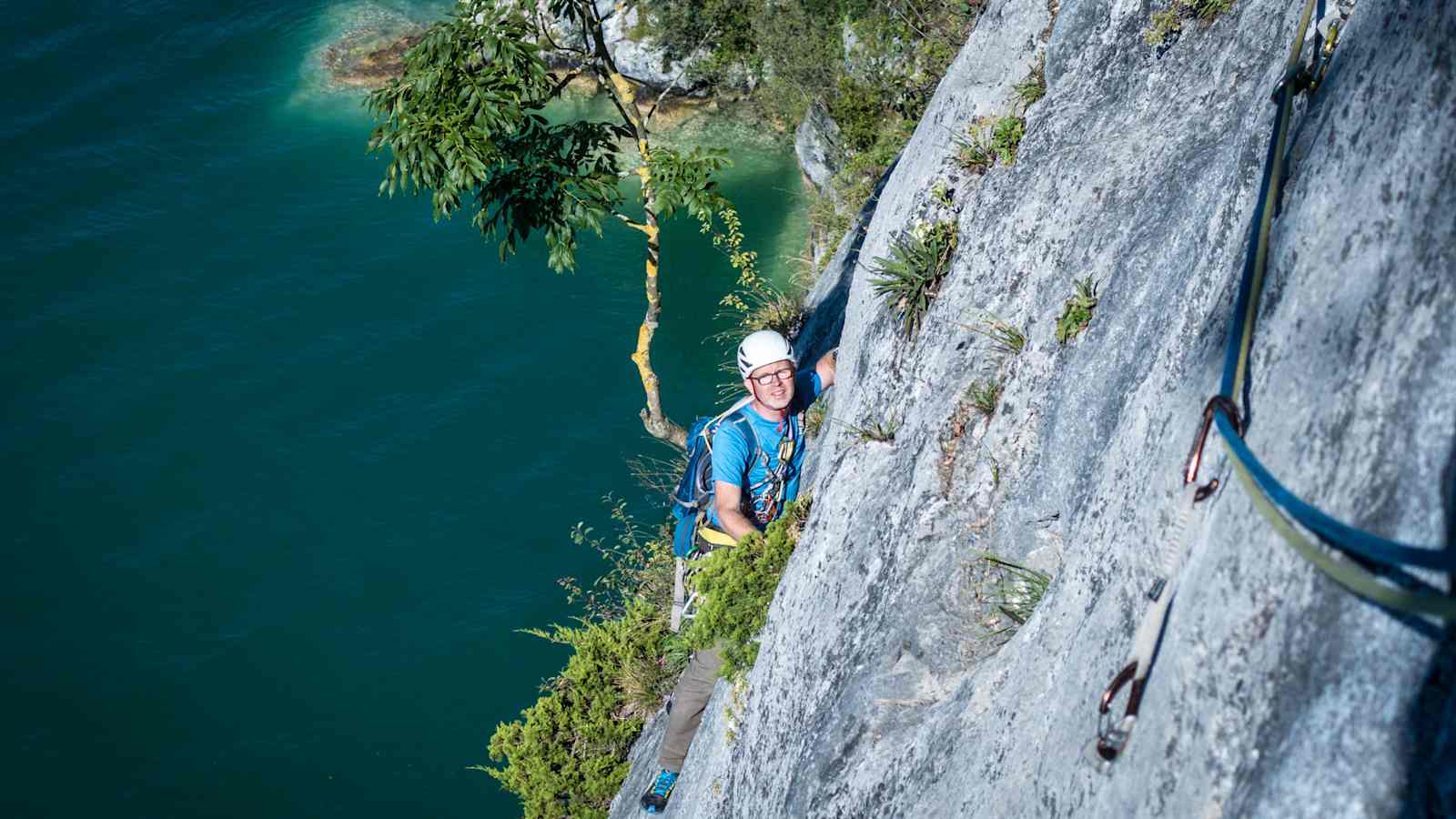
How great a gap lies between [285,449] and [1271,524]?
738 inches

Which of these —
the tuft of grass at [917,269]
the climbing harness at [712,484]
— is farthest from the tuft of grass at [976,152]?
the climbing harness at [712,484]

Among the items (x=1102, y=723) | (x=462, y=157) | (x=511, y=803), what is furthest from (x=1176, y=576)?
(x=511, y=803)

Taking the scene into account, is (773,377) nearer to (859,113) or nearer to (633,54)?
(859,113)

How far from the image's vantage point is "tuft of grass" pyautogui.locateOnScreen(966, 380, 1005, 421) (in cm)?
576

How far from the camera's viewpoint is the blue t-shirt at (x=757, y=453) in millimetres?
7656

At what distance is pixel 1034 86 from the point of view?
6.88 meters

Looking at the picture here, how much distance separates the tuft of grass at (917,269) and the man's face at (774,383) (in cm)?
104

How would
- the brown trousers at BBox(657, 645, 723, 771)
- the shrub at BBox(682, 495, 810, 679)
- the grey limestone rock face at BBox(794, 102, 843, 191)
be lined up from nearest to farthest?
the shrub at BBox(682, 495, 810, 679), the brown trousers at BBox(657, 645, 723, 771), the grey limestone rock face at BBox(794, 102, 843, 191)

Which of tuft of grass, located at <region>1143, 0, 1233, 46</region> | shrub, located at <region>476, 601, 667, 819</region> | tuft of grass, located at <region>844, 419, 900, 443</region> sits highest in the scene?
tuft of grass, located at <region>1143, 0, 1233, 46</region>

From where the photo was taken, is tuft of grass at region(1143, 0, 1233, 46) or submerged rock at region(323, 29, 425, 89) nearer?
tuft of grass at region(1143, 0, 1233, 46)

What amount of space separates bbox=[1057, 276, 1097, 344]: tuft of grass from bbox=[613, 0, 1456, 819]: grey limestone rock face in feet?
0.35

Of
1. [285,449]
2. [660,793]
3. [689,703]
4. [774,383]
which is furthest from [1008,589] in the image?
[285,449]

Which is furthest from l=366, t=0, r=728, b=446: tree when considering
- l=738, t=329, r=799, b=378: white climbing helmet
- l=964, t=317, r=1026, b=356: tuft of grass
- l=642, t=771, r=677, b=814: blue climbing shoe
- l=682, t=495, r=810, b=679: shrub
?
l=642, t=771, r=677, b=814: blue climbing shoe

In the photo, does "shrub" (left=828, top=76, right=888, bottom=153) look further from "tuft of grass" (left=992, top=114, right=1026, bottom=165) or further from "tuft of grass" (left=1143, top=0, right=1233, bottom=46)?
"tuft of grass" (left=1143, top=0, right=1233, bottom=46)
